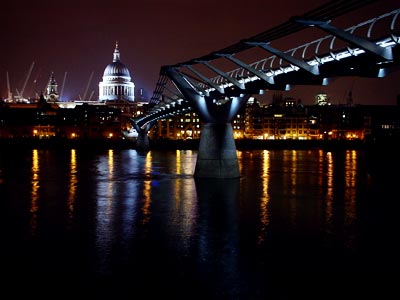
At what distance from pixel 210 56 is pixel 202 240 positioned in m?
22.0

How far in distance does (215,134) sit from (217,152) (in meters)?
1.53

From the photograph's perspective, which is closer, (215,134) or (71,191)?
(71,191)

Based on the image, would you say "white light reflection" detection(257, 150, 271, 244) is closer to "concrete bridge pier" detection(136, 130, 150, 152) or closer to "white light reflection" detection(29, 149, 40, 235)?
"white light reflection" detection(29, 149, 40, 235)

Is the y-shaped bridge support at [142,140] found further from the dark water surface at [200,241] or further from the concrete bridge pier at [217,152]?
the dark water surface at [200,241]

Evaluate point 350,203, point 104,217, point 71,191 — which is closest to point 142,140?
point 71,191

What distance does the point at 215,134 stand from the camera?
4922 cm

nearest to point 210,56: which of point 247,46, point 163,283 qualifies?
point 247,46

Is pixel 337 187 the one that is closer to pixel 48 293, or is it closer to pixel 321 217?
pixel 321 217

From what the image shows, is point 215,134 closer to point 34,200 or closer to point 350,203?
point 350,203

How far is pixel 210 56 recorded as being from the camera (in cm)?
4459

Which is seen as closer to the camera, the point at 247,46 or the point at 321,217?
the point at 321,217

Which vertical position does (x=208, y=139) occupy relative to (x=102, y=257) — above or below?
above

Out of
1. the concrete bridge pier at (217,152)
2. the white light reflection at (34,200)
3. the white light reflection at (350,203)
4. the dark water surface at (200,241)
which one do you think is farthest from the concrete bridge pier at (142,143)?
the dark water surface at (200,241)

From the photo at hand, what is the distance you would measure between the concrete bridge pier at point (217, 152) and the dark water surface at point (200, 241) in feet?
6.41
